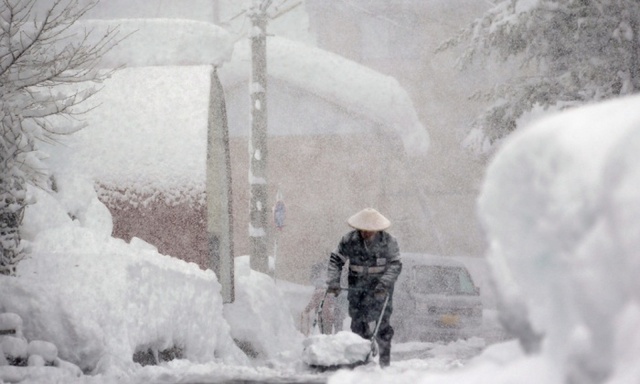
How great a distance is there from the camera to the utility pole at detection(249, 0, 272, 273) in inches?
631

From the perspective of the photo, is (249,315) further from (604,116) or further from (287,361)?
(604,116)

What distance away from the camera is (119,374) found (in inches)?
319

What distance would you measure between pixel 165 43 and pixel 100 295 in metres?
5.89

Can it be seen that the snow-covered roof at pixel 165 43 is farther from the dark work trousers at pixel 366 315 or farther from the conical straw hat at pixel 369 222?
the dark work trousers at pixel 366 315

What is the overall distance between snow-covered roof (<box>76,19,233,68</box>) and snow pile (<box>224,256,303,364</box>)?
3474 millimetres

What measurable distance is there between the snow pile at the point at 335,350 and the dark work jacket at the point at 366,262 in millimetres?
1591

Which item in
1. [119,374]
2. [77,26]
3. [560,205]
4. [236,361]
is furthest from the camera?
[77,26]

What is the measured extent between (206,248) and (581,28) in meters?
7.08

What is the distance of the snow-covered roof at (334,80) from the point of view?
25.4 metres

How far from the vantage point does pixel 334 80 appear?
83.6 ft

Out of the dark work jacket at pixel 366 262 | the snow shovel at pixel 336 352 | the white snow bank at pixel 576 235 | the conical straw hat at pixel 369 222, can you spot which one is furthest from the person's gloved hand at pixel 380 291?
the white snow bank at pixel 576 235

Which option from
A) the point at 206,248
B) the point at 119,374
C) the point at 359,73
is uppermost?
the point at 359,73

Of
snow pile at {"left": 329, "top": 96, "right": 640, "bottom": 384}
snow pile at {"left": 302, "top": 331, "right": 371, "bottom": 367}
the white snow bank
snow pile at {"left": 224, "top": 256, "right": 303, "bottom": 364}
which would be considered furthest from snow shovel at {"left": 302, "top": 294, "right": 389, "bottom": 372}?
the white snow bank

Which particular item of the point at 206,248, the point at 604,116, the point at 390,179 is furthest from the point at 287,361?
the point at 390,179
